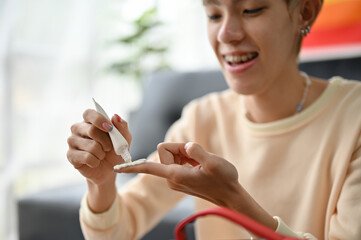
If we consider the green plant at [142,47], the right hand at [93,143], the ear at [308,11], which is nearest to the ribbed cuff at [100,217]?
the right hand at [93,143]

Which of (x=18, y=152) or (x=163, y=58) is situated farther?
(x=163, y=58)

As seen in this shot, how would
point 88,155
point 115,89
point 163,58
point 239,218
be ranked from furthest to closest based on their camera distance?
1. point 163,58
2. point 115,89
3. point 88,155
4. point 239,218

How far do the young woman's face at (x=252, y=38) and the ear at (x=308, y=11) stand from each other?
0.01 m

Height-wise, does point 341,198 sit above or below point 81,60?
below

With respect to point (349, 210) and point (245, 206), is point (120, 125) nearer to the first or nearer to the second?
point (245, 206)

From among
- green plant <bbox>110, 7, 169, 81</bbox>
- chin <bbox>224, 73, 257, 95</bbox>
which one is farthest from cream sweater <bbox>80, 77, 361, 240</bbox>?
green plant <bbox>110, 7, 169, 81</bbox>

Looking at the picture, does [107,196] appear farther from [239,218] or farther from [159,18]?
[159,18]

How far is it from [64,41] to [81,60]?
141 mm

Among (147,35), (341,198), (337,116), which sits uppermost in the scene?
(147,35)

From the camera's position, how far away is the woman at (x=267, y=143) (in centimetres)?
60

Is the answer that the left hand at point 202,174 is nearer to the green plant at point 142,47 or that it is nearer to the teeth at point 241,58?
the teeth at point 241,58

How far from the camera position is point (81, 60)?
199cm

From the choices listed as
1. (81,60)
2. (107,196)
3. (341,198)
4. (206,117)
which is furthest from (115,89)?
(341,198)

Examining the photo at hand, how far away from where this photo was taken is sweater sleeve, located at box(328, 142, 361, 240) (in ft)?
1.91
